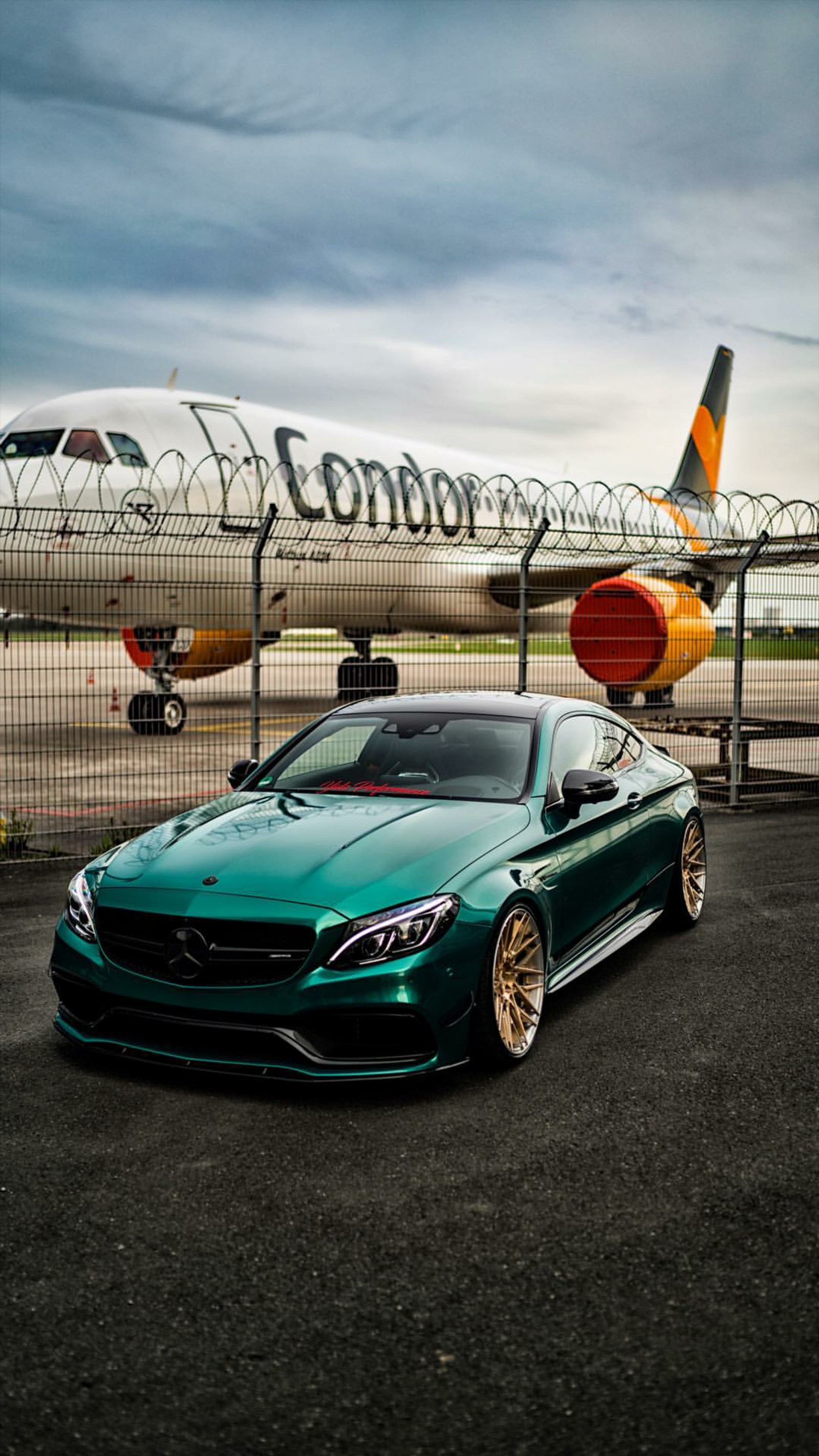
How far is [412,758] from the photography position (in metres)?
6.00

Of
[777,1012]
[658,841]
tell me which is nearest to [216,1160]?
[777,1012]

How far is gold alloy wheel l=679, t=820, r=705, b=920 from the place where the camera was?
697 centimetres

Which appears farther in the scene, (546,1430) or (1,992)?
(1,992)

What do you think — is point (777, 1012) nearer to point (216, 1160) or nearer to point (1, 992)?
point (216, 1160)

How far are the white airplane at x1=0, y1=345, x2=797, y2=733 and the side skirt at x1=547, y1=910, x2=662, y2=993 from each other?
545 centimetres

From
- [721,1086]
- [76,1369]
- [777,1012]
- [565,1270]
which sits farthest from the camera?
[777,1012]

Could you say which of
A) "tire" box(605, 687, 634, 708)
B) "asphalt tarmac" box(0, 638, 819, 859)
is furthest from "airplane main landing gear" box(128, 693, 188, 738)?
"tire" box(605, 687, 634, 708)

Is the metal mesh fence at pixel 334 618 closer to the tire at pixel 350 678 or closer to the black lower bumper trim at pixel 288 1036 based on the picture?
the tire at pixel 350 678

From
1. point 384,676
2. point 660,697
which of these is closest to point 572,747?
point 384,676

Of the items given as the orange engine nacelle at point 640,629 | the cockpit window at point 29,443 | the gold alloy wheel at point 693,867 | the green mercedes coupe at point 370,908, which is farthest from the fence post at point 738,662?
the cockpit window at point 29,443

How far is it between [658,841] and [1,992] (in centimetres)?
338

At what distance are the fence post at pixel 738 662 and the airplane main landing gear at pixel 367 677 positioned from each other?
11.1 feet

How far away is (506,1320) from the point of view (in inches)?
116

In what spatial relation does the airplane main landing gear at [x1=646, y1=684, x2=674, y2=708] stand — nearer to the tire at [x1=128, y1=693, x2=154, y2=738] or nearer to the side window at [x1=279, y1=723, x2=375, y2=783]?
the tire at [x1=128, y1=693, x2=154, y2=738]
